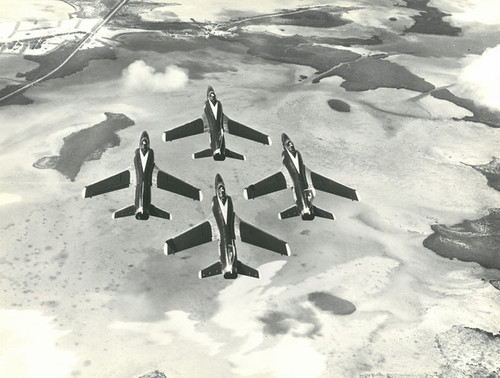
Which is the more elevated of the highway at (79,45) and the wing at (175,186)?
the highway at (79,45)

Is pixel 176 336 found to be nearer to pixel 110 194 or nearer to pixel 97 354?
pixel 97 354

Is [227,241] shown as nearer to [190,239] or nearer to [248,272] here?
[248,272]

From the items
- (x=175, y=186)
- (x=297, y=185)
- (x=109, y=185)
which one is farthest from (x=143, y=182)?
(x=297, y=185)

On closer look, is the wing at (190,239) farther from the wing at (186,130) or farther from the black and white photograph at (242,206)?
the wing at (186,130)

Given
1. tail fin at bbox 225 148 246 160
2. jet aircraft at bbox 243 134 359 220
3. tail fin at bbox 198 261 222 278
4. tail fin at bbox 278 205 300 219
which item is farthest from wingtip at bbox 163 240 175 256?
tail fin at bbox 225 148 246 160

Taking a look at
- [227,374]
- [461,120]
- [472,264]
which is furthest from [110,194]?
[461,120]

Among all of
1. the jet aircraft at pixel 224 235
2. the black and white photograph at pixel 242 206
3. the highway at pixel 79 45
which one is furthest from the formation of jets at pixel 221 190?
the highway at pixel 79 45
